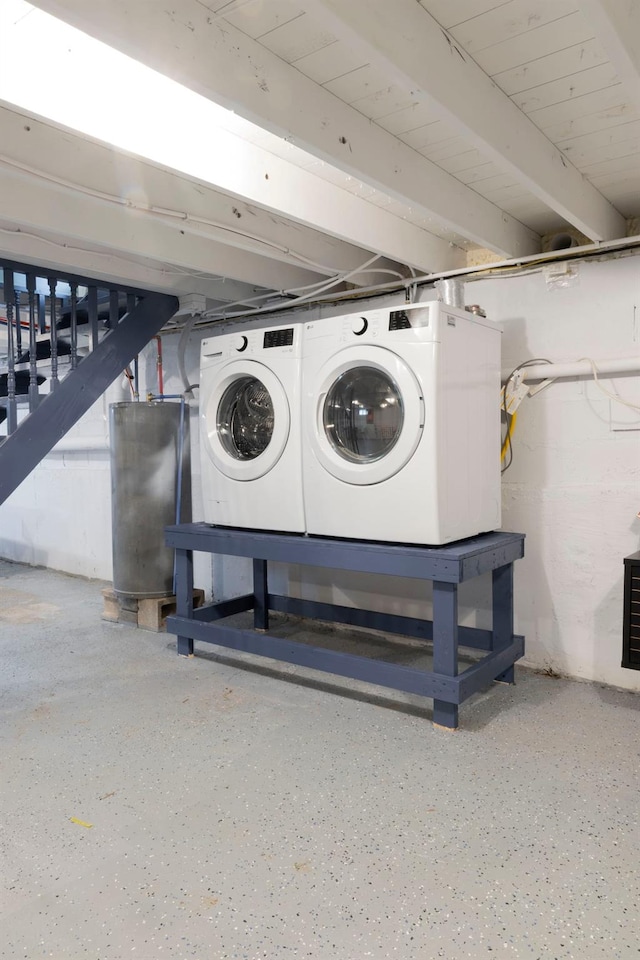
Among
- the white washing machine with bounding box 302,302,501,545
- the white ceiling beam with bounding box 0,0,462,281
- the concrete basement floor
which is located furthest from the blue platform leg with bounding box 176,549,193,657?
the white ceiling beam with bounding box 0,0,462,281

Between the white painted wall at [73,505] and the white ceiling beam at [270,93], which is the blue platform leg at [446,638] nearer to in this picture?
the white ceiling beam at [270,93]

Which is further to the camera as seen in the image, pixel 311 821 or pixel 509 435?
pixel 509 435

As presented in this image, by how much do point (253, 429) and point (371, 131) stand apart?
66.9 inches

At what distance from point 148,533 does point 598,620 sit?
2697 mm

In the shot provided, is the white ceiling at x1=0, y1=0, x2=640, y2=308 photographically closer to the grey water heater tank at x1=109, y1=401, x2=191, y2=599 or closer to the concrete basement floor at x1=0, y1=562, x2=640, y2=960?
the grey water heater tank at x1=109, y1=401, x2=191, y2=599

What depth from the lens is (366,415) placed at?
295 cm

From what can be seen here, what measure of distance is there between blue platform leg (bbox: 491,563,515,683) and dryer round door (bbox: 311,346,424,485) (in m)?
0.79

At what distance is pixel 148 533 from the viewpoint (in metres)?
4.06

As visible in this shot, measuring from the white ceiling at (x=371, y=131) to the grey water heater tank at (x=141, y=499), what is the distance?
120 cm

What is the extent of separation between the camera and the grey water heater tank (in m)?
4.04

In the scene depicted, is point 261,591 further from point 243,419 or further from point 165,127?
point 165,127

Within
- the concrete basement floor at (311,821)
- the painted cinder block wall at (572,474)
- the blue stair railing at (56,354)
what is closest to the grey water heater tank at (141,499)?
the blue stair railing at (56,354)

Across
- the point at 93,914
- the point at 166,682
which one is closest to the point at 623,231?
the point at 166,682

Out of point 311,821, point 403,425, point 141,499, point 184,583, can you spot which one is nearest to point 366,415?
point 403,425
